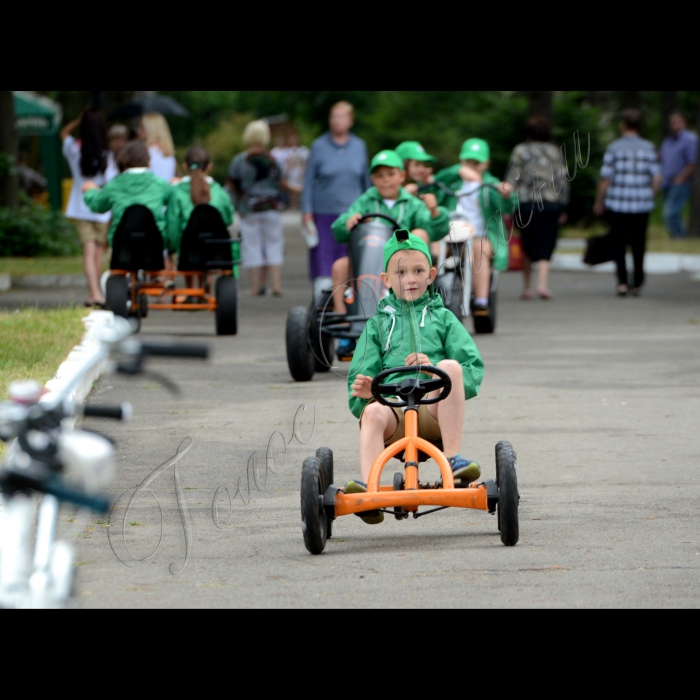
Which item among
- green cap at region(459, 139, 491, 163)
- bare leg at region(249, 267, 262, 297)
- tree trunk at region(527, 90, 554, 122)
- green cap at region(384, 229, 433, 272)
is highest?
tree trunk at region(527, 90, 554, 122)

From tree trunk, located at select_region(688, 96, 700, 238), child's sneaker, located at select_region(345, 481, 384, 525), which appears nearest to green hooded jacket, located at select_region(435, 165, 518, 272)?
child's sneaker, located at select_region(345, 481, 384, 525)

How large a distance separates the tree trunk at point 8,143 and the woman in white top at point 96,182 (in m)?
6.97

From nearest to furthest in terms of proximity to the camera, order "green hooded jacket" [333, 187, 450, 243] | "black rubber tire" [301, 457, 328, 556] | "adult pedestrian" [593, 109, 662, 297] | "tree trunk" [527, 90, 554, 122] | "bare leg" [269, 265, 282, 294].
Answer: "black rubber tire" [301, 457, 328, 556] → "green hooded jacket" [333, 187, 450, 243] → "adult pedestrian" [593, 109, 662, 297] → "bare leg" [269, 265, 282, 294] → "tree trunk" [527, 90, 554, 122]

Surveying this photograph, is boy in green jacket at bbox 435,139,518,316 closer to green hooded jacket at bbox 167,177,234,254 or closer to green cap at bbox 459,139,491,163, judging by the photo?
green cap at bbox 459,139,491,163

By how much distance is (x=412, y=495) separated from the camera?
5324 millimetres

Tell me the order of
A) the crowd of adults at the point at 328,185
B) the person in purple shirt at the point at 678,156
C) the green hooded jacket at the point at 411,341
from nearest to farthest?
A: the green hooded jacket at the point at 411,341, the crowd of adults at the point at 328,185, the person in purple shirt at the point at 678,156

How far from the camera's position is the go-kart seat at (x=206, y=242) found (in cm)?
1201

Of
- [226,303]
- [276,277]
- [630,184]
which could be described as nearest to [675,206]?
[630,184]

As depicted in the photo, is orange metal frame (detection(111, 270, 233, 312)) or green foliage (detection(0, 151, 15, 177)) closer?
orange metal frame (detection(111, 270, 233, 312))

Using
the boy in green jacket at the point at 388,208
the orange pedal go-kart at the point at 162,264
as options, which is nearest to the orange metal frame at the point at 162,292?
the orange pedal go-kart at the point at 162,264

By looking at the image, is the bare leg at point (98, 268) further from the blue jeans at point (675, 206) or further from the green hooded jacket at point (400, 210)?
the blue jeans at point (675, 206)

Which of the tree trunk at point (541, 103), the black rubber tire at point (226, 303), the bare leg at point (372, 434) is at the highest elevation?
the tree trunk at point (541, 103)

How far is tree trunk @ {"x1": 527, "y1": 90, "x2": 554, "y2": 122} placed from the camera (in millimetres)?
22375

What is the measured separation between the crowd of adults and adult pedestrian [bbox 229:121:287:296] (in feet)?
0.04
